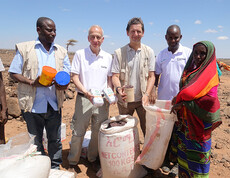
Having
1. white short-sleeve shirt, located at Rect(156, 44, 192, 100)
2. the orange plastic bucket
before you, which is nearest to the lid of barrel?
the orange plastic bucket

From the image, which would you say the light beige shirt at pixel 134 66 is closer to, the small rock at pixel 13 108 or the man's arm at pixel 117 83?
the man's arm at pixel 117 83

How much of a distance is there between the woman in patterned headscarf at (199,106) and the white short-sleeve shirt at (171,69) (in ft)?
1.48

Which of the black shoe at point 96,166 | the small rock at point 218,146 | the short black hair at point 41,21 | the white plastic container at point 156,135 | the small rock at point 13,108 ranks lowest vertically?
the small rock at point 218,146

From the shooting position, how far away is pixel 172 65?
253cm

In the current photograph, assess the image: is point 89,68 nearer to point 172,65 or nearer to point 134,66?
point 134,66

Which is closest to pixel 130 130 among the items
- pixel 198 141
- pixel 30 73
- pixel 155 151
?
pixel 155 151

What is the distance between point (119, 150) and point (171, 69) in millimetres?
1256

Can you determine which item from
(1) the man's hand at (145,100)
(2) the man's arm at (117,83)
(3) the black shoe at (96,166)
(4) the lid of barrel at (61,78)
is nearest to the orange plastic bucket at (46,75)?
(4) the lid of barrel at (61,78)

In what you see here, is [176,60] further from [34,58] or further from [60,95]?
[34,58]

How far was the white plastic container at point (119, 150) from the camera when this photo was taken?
2143 millimetres

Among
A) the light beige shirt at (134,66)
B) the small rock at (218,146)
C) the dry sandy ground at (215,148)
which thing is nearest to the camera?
the light beige shirt at (134,66)

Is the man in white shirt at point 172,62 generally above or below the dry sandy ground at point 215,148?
above

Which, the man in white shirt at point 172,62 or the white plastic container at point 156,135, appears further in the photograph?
the man in white shirt at point 172,62

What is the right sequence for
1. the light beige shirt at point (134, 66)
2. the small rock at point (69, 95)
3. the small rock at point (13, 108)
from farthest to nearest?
the small rock at point (69, 95)
the small rock at point (13, 108)
the light beige shirt at point (134, 66)
